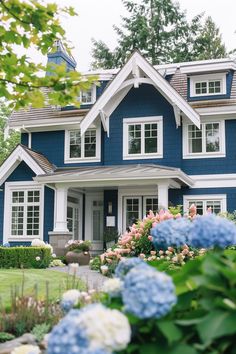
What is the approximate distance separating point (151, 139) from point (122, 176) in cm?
264

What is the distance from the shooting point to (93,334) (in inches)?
73.0

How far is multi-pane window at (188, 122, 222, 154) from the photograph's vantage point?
63.8 ft

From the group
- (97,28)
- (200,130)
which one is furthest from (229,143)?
(97,28)

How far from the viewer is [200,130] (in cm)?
1967

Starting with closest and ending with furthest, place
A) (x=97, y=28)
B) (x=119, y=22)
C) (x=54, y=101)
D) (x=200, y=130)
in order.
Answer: (x=54, y=101), (x=200, y=130), (x=119, y=22), (x=97, y=28)

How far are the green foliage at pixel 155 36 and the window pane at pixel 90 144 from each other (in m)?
16.6

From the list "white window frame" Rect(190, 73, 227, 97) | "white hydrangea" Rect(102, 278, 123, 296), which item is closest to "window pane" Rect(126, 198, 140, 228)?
"white window frame" Rect(190, 73, 227, 97)

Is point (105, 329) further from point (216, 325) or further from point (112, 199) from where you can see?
point (112, 199)

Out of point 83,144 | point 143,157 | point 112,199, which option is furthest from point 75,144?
point 143,157

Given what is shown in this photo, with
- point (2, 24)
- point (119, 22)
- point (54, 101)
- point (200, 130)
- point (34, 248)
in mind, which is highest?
point (119, 22)

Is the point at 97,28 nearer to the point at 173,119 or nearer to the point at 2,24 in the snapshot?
the point at 173,119

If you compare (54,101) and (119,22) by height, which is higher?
(119,22)

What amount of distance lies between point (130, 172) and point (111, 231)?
300 centimetres

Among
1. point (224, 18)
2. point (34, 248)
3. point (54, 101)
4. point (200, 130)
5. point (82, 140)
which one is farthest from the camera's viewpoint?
point (224, 18)
